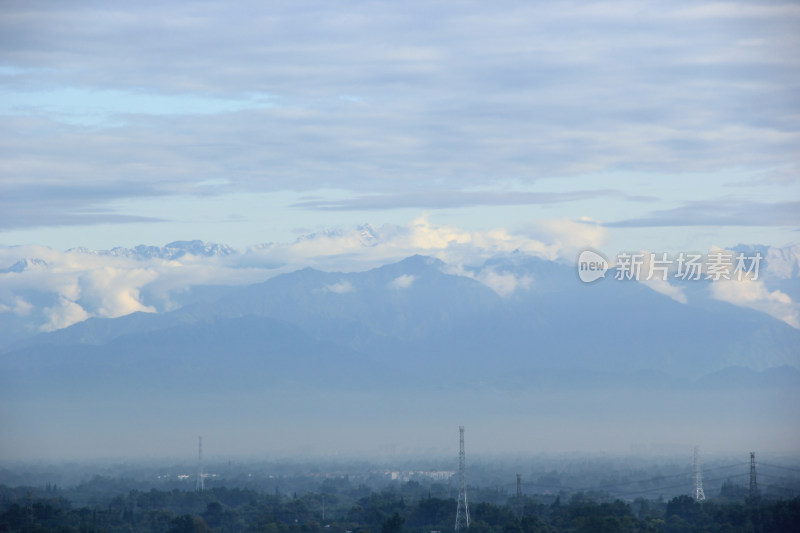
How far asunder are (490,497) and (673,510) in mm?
40432

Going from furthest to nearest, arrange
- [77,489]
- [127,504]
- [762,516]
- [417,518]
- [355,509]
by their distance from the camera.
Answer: [77,489], [127,504], [355,509], [417,518], [762,516]

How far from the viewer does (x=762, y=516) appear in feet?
293

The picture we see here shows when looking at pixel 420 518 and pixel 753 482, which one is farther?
pixel 420 518

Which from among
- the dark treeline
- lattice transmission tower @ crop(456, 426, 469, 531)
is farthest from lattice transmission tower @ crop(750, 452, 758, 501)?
lattice transmission tower @ crop(456, 426, 469, 531)

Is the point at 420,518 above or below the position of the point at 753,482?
below

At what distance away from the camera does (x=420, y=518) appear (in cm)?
10506

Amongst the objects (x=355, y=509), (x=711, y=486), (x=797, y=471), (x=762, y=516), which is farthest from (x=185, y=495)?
(x=797, y=471)

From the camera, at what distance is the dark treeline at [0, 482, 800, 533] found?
86875 mm

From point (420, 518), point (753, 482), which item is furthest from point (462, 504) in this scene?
point (753, 482)

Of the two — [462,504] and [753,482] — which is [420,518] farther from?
[753,482]

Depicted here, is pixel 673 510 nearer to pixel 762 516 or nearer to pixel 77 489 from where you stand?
pixel 762 516

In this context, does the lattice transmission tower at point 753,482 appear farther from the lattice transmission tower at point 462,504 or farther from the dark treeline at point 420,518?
the lattice transmission tower at point 462,504

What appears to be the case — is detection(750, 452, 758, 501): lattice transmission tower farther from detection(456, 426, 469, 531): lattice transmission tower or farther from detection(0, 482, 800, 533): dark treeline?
detection(456, 426, 469, 531): lattice transmission tower

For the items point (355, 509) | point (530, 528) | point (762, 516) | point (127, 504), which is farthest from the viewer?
point (127, 504)
